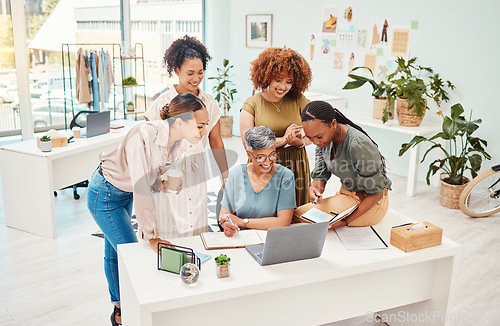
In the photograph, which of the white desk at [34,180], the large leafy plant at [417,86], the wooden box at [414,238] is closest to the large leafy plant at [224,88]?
the large leafy plant at [417,86]

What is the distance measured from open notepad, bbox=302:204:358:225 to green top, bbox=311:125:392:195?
14 centimetres

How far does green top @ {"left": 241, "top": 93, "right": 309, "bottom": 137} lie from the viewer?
2.97 metres

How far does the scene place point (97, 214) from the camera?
7.82 ft

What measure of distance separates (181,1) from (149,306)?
21.8 feet

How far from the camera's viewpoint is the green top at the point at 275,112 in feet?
9.76

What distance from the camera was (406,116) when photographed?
516 cm

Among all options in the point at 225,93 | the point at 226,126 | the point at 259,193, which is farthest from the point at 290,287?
the point at 225,93

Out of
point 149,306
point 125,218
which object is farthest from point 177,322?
point 125,218

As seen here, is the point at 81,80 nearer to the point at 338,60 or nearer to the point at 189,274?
the point at 338,60

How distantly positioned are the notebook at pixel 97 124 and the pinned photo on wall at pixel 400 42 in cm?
338

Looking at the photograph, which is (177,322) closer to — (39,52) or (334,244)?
(334,244)

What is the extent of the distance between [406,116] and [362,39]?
1.34 meters

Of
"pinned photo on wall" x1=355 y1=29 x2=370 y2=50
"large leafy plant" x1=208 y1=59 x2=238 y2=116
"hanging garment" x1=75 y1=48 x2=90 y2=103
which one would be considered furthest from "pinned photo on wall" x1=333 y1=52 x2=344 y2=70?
"hanging garment" x1=75 y1=48 x2=90 y2=103

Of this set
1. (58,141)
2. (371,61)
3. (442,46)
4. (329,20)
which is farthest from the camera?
(329,20)
